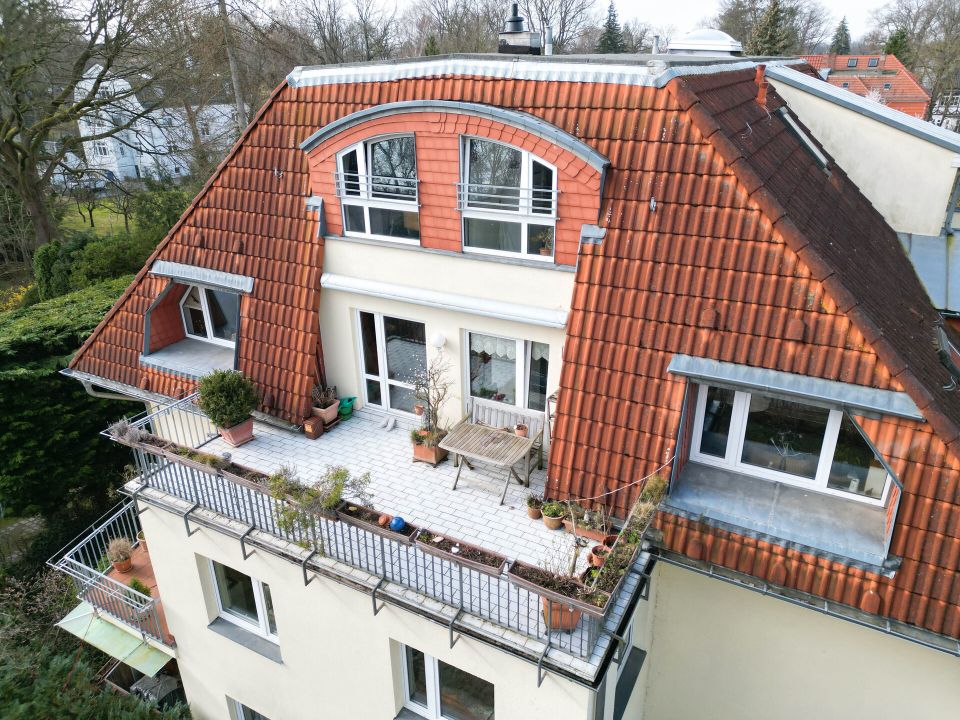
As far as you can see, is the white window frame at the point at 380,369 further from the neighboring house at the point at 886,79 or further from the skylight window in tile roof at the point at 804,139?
the neighboring house at the point at 886,79

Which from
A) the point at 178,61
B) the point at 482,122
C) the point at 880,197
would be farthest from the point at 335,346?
the point at 178,61

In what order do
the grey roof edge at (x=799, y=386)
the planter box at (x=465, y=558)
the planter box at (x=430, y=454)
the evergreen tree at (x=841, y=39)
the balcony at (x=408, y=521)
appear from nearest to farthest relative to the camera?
1. the grey roof edge at (x=799, y=386)
2. the planter box at (x=465, y=558)
3. the balcony at (x=408, y=521)
4. the planter box at (x=430, y=454)
5. the evergreen tree at (x=841, y=39)

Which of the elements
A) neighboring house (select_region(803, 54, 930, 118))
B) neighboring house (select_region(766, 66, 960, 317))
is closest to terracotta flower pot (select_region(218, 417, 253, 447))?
neighboring house (select_region(766, 66, 960, 317))

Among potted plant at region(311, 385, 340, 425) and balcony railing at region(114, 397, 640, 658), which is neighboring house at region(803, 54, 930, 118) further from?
balcony railing at region(114, 397, 640, 658)

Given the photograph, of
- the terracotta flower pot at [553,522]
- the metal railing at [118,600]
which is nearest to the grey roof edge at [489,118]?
the terracotta flower pot at [553,522]

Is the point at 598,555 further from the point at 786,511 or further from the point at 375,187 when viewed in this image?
the point at 375,187

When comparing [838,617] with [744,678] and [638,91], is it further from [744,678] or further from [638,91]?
[638,91]

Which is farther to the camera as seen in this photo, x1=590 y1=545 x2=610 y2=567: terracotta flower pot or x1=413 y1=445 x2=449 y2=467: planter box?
x1=413 y1=445 x2=449 y2=467: planter box
